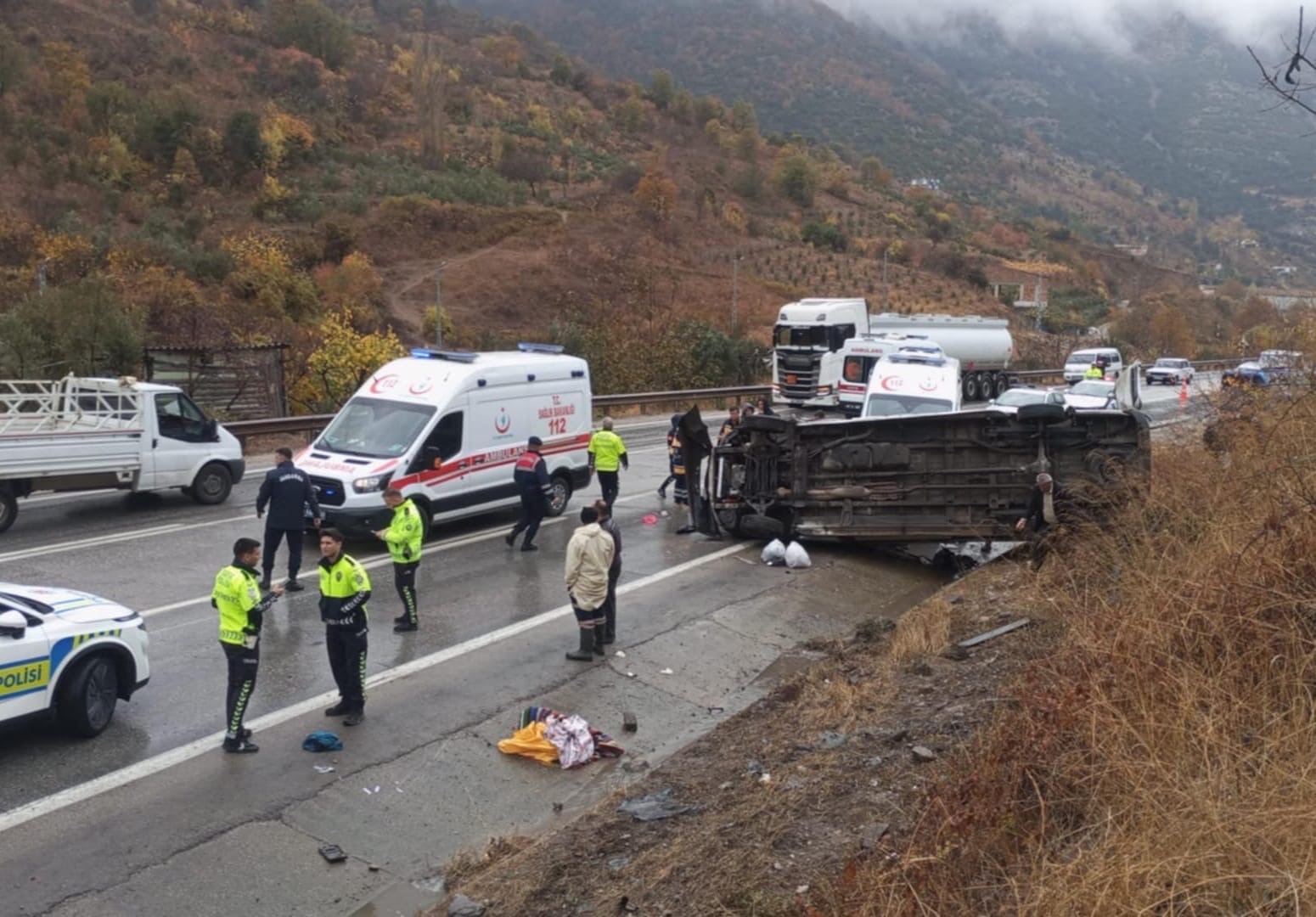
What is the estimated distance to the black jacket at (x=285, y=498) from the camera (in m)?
11.4

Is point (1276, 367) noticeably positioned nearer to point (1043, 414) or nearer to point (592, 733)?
point (1043, 414)

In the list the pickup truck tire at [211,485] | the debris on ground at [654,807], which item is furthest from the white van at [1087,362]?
the debris on ground at [654,807]

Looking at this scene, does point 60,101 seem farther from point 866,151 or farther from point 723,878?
point 866,151

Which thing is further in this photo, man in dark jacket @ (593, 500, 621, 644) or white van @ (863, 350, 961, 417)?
white van @ (863, 350, 961, 417)

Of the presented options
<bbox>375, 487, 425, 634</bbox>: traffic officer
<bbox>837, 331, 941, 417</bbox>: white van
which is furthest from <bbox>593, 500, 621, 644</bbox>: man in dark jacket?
<bbox>837, 331, 941, 417</bbox>: white van

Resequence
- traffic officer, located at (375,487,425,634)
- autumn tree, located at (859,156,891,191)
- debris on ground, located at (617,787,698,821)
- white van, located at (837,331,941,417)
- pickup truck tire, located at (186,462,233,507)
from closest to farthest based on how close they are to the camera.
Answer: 1. debris on ground, located at (617,787,698,821)
2. traffic officer, located at (375,487,425,634)
3. pickup truck tire, located at (186,462,233,507)
4. white van, located at (837,331,941,417)
5. autumn tree, located at (859,156,891,191)

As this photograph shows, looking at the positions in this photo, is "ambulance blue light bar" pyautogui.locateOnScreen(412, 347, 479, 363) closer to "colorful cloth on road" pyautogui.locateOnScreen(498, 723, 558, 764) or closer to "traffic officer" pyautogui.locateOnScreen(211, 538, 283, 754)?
"traffic officer" pyautogui.locateOnScreen(211, 538, 283, 754)

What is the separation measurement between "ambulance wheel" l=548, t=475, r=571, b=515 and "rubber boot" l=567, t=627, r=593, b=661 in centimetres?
613

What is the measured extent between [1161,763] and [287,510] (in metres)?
8.86

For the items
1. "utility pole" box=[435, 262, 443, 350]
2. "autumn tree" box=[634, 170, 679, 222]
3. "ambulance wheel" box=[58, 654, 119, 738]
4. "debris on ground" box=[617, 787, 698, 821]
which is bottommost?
"debris on ground" box=[617, 787, 698, 821]

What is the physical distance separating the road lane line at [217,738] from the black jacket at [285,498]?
251cm

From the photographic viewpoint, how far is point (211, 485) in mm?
16297

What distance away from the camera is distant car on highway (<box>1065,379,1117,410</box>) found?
25.0 m

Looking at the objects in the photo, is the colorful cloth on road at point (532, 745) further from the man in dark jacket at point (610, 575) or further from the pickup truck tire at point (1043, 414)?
the pickup truck tire at point (1043, 414)
